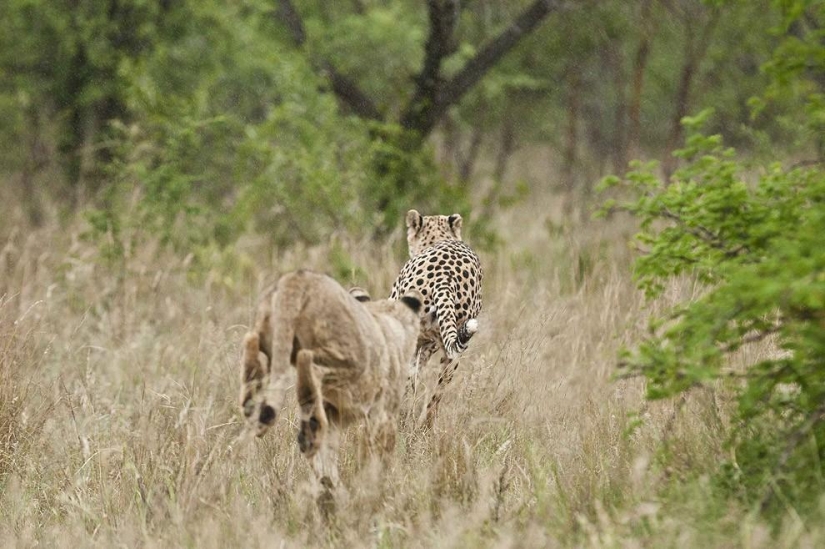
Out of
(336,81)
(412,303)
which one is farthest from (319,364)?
(336,81)

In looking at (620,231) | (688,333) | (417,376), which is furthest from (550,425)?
(620,231)

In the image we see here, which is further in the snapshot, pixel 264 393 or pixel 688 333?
pixel 688 333

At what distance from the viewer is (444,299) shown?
612 cm

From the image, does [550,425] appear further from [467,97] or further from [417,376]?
[467,97]

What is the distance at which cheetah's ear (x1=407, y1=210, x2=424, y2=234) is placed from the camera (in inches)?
291

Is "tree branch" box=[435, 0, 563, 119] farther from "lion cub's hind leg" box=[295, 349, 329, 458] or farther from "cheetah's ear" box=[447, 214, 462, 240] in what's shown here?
"lion cub's hind leg" box=[295, 349, 329, 458]

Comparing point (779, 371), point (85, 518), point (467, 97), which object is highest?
point (467, 97)

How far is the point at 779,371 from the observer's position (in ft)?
13.2

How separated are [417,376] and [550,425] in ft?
2.31

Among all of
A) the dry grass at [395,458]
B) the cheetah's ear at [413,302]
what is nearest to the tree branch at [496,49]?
the dry grass at [395,458]

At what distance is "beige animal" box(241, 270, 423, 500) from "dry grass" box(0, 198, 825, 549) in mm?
225

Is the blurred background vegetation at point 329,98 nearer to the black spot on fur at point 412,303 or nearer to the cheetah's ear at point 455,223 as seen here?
the black spot on fur at point 412,303

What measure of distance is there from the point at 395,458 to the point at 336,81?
717cm

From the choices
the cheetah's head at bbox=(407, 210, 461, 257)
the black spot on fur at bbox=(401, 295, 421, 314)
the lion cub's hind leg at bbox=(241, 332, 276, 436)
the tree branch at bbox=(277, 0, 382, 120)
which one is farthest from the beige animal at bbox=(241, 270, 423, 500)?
the tree branch at bbox=(277, 0, 382, 120)
